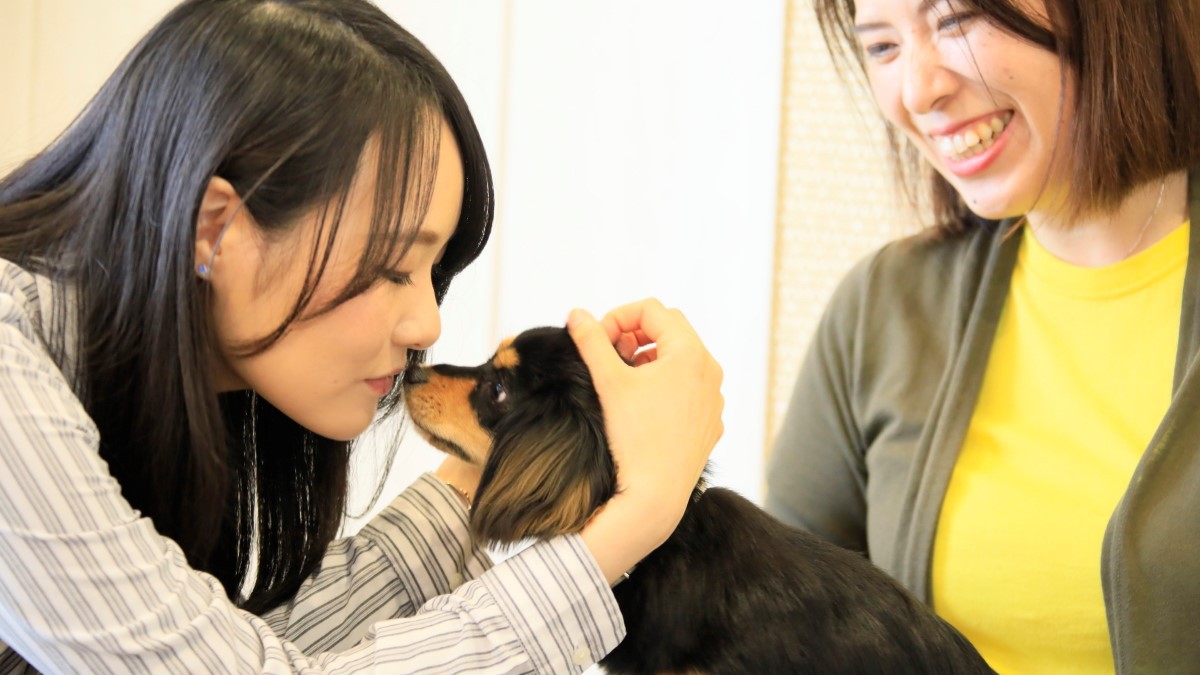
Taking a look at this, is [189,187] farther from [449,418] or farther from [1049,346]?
[1049,346]

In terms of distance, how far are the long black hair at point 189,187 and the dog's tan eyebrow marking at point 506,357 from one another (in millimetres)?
336

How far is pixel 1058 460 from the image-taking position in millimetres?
1163

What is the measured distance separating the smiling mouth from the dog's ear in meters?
0.54

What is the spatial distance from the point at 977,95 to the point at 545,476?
2.12 feet

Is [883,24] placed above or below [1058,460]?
above

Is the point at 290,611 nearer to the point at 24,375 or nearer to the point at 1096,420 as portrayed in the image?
the point at 24,375

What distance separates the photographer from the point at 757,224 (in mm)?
2029

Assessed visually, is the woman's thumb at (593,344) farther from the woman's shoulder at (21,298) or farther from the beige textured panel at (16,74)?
the beige textured panel at (16,74)

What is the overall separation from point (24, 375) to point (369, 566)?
0.45 m

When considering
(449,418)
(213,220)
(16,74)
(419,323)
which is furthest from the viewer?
(16,74)

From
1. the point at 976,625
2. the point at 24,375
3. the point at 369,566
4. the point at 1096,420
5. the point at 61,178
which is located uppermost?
the point at 61,178

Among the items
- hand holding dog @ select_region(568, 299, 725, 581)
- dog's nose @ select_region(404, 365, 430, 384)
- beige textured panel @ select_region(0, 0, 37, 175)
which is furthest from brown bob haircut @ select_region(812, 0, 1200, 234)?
beige textured panel @ select_region(0, 0, 37, 175)

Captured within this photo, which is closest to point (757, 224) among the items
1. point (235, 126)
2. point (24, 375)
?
point (235, 126)

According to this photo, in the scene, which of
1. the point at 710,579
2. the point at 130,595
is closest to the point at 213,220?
the point at 130,595
